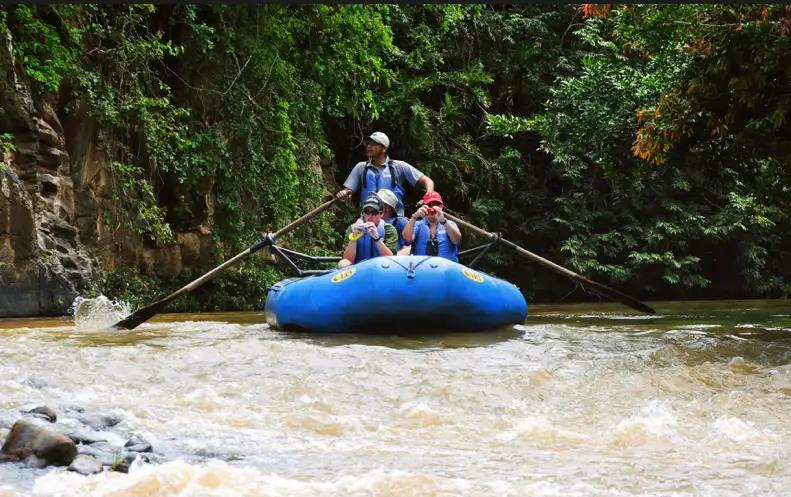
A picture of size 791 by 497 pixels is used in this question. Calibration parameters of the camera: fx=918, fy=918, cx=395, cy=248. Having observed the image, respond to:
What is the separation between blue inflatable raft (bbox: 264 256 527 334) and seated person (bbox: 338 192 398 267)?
475 millimetres

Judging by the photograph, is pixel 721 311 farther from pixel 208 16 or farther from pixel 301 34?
pixel 208 16

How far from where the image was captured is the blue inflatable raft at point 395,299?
22.2 ft

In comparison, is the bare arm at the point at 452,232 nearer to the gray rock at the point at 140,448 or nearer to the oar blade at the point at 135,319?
the oar blade at the point at 135,319

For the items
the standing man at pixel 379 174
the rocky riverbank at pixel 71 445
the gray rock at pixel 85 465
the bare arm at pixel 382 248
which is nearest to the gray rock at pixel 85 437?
the rocky riverbank at pixel 71 445

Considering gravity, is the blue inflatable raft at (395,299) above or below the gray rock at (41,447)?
above

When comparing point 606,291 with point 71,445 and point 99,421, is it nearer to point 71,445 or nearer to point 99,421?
point 99,421

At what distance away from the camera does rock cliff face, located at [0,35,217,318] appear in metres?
9.27

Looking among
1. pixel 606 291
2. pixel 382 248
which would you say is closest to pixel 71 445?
pixel 382 248

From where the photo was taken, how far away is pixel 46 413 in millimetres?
3514

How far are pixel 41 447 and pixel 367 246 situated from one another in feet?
15.8

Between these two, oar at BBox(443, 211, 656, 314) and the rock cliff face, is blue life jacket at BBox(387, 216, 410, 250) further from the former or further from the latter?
the rock cliff face

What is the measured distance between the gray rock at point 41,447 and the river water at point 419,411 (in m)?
0.08


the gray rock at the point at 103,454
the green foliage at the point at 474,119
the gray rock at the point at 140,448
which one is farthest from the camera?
the green foliage at the point at 474,119

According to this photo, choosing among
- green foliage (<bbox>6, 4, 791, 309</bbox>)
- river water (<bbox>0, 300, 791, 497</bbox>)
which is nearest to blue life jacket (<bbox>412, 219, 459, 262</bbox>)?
river water (<bbox>0, 300, 791, 497</bbox>)
